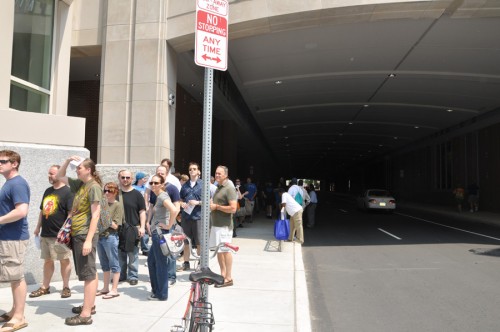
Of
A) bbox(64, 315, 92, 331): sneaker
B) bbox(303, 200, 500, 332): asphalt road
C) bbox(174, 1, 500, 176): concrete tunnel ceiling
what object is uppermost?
bbox(174, 1, 500, 176): concrete tunnel ceiling

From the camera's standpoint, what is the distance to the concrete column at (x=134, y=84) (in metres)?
11.7

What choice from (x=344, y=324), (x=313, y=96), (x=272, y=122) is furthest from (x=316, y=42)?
(x=272, y=122)

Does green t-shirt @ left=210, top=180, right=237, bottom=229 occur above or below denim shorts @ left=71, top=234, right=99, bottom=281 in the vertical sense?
above

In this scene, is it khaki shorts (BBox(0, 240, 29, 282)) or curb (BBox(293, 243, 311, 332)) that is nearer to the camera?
khaki shorts (BBox(0, 240, 29, 282))

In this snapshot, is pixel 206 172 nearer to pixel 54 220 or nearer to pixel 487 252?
pixel 54 220

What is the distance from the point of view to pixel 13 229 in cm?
469

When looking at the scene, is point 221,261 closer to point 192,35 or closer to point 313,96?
point 192,35

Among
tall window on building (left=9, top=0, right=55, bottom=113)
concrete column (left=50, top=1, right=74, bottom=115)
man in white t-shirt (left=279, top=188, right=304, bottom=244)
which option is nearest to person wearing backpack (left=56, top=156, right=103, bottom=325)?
tall window on building (left=9, top=0, right=55, bottom=113)

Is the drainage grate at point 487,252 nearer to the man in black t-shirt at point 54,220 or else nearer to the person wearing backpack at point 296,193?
the person wearing backpack at point 296,193

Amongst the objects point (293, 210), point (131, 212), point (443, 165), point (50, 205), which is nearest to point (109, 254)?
point (131, 212)

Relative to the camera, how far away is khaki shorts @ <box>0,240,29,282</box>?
4.57 m

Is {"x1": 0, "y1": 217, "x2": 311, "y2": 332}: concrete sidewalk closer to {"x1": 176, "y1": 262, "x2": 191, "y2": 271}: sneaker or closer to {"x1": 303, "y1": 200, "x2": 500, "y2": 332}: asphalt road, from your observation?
{"x1": 176, "y1": 262, "x2": 191, "y2": 271}: sneaker

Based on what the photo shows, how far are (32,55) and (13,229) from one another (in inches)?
185

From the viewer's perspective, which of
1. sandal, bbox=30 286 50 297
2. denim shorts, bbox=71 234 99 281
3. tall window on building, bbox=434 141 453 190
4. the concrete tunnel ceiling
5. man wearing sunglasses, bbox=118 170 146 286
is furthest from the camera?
tall window on building, bbox=434 141 453 190
